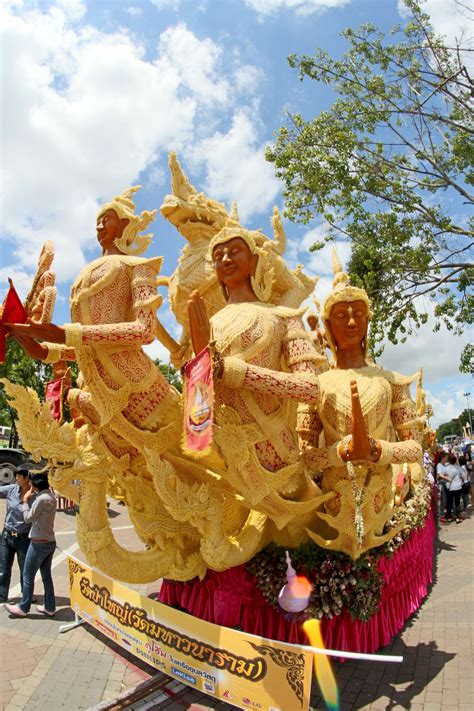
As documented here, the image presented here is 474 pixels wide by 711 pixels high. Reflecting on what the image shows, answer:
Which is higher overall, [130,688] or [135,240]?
[135,240]

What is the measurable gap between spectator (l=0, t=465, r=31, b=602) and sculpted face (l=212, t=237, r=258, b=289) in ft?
11.8

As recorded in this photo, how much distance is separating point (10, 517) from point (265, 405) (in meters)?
3.64

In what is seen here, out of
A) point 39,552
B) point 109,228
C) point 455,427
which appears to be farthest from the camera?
point 455,427

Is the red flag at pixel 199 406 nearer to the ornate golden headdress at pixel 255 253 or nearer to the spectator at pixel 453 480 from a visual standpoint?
the ornate golden headdress at pixel 255 253

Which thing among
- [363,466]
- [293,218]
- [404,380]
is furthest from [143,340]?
[293,218]

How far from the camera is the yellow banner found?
289 cm

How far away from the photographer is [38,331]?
10.5ft

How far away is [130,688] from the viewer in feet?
11.9

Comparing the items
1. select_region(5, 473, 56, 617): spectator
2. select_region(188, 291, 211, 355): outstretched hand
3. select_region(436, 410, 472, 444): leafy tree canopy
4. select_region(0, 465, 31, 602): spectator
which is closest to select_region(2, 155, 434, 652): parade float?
select_region(188, 291, 211, 355): outstretched hand

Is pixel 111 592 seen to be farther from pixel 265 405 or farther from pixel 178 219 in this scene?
pixel 178 219

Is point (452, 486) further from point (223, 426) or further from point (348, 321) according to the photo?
point (223, 426)

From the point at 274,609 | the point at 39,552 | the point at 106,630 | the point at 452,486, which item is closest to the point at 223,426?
the point at 274,609

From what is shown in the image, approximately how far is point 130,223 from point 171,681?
363 centimetres

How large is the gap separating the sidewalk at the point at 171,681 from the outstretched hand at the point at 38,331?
2.58m
